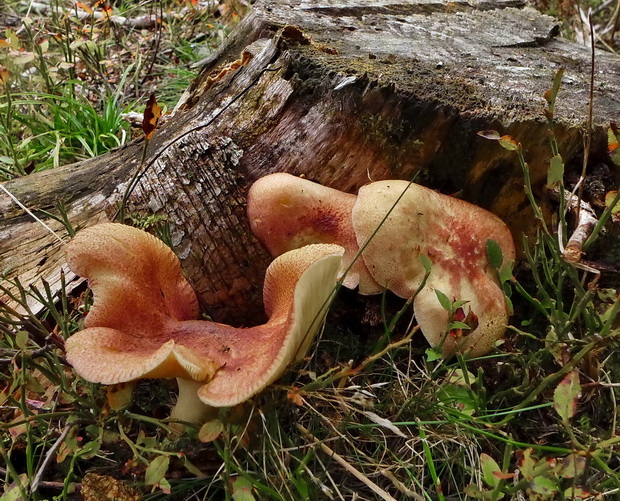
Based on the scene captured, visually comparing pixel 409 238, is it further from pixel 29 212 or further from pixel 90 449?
pixel 29 212

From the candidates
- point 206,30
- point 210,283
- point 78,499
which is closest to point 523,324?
point 210,283

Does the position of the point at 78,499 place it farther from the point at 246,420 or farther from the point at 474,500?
the point at 474,500

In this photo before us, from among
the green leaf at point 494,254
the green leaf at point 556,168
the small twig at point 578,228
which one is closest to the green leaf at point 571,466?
the small twig at point 578,228

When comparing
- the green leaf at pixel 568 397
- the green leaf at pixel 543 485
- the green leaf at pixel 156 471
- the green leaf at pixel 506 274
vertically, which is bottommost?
the green leaf at pixel 156 471

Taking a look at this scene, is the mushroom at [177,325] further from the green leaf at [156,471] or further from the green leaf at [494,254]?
the green leaf at [494,254]

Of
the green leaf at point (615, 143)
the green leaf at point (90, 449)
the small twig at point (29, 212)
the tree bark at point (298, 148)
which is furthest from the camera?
the small twig at point (29, 212)

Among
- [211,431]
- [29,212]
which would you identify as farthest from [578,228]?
[29,212]

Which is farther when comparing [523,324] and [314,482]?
[523,324]
